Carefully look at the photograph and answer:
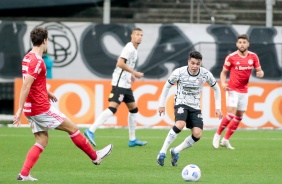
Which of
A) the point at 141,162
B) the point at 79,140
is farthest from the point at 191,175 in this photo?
the point at 141,162

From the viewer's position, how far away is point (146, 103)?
22.8 meters

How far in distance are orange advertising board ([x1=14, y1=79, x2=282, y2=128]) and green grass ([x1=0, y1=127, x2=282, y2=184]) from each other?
1.91m

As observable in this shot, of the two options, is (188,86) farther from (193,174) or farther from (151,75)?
(151,75)

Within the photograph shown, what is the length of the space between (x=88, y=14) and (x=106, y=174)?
17.1 metres

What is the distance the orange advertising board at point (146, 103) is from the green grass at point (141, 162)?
1.91 m

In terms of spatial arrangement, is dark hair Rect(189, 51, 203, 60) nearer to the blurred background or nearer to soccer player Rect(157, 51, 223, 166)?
soccer player Rect(157, 51, 223, 166)

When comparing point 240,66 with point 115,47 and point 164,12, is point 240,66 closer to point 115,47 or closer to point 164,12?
point 115,47

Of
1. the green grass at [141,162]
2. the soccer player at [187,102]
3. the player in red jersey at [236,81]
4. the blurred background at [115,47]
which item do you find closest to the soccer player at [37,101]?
the green grass at [141,162]

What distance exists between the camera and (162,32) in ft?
83.1

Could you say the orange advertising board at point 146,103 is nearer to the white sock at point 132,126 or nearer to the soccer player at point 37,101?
the white sock at point 132,126

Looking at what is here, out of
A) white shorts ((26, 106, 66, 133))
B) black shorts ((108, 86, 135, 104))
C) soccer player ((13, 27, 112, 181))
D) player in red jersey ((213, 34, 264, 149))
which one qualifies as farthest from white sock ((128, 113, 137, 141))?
white shorts ((26, 106, 66, 133))

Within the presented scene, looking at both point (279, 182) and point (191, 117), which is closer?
point (279, 182)

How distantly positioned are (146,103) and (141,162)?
8.20 meters

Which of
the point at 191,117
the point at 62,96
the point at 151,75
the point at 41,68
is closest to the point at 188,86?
the point at 191,117
